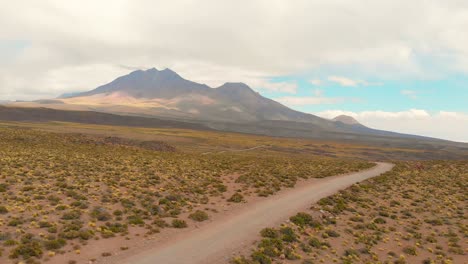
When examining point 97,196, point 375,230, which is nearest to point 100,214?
point 97,196

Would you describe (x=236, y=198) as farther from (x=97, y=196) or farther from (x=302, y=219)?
(x=97, y=196)

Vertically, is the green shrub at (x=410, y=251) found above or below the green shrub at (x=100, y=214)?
below

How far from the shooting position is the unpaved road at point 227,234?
1819cm

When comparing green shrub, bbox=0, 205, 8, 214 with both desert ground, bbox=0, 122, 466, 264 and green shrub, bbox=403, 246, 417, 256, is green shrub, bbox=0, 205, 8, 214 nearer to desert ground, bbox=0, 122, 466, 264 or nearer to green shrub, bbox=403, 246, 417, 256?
desert ground, bbox=0, 122, 466, 264

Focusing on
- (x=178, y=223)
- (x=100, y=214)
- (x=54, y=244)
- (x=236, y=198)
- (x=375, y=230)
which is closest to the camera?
(x=54, y=244)

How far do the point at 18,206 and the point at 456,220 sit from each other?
1468 inches

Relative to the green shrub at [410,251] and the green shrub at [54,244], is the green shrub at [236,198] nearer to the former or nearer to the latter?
the green shrub at [410,251]

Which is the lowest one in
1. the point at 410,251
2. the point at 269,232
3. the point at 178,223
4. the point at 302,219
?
the point at 410,251

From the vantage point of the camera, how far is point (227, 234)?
22.2m

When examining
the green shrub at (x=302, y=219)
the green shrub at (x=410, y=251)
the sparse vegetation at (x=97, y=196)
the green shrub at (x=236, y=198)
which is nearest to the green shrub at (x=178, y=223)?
the sparse vegetation at (x=97, y=196)

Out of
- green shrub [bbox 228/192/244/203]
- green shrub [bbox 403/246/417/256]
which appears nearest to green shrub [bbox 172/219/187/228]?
green shrub [bbox 228/192/244/203]

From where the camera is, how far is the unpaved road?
18188mm

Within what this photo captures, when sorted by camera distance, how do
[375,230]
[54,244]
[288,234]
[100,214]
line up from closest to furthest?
[54,244], [288,234], [100,214], [375,230]

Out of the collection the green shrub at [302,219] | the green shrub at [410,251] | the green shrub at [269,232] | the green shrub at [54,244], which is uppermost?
the green shrub at [302,219]
